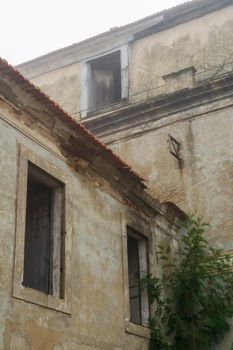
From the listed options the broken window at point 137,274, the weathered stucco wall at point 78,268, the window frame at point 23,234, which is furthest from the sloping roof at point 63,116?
the broken window at point 137,274

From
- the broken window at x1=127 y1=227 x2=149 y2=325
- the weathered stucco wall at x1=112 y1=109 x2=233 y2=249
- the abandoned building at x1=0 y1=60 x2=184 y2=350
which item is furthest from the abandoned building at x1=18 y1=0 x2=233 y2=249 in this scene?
the abandoned building at x1=0 y1=60 x2=184 y2=350

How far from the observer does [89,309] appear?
28.3ft

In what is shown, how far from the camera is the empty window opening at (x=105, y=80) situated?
15.3 m

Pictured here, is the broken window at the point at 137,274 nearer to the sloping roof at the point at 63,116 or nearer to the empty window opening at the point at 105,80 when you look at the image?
the sloping roof at the point at 63,116

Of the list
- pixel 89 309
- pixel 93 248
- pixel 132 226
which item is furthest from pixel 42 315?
pixel 132 226

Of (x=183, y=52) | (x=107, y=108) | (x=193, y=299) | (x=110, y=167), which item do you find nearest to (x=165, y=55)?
(x=183, y=52)

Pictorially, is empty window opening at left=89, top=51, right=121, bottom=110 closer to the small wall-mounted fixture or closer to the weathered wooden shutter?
the small wall-mounted fixture

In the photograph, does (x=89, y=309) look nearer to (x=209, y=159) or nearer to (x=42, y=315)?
(x=42, y=315)

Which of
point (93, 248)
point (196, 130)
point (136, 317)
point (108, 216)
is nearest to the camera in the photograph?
point (93, 248)

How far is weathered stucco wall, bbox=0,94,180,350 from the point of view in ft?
23.6

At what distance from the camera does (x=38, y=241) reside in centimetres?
862

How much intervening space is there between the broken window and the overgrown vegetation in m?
0.18

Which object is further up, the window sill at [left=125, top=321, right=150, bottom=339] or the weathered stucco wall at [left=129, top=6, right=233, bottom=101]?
the weathered stucco wall at [left=129, top=6, right=233, bottom=101]

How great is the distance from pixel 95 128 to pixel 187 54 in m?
2.86
